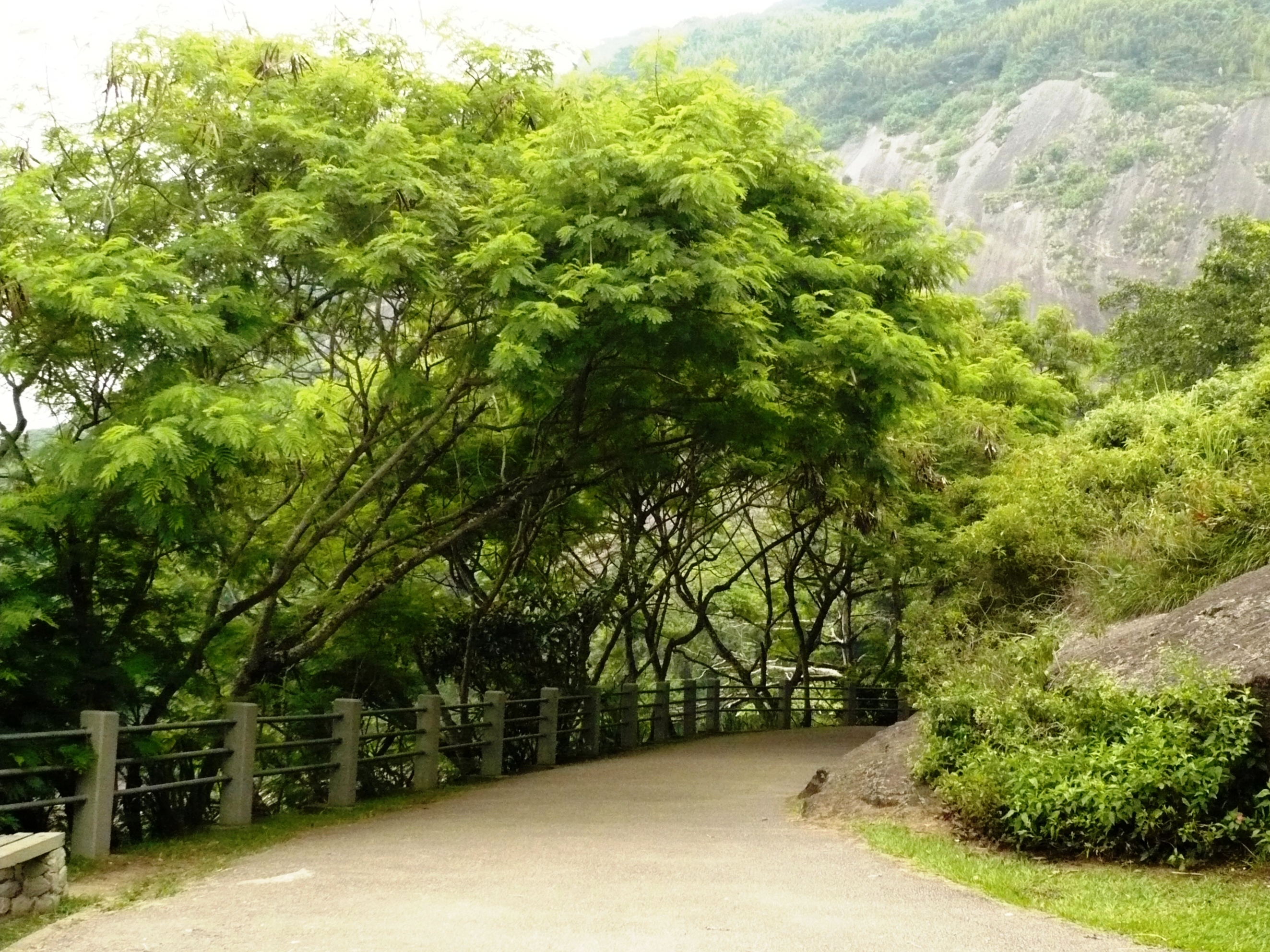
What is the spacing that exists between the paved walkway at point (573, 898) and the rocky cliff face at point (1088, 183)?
44.9m

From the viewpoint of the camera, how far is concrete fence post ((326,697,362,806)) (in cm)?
1141

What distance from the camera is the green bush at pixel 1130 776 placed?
7.48 meters

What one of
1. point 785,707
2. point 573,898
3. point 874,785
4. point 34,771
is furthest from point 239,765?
point 785,707

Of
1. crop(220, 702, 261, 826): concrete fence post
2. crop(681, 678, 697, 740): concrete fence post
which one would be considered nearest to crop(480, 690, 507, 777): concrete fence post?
crop(220, 702, 261, 826): concrete fence post

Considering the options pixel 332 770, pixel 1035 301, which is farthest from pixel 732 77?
pixel 1035 301

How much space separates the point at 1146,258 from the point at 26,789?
54.6 metres

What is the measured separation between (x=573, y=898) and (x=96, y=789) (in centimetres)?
367

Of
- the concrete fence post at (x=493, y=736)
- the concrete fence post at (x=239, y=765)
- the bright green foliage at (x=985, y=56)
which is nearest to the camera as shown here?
the concrete fence post at (x=239, y=765)

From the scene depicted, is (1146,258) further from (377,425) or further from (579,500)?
(377,425)

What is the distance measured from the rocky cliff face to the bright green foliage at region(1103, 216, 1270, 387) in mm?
28924

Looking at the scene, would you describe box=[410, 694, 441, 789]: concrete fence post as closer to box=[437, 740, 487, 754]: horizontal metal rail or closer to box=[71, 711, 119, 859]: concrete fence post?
box=[437, 740, 487, 754]: horizontal metal rail

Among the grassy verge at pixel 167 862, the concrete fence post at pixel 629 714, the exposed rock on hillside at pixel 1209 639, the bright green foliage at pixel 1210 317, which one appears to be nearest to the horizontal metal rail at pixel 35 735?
the grassy verge at pixel 167 862

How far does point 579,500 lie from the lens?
18938 mm

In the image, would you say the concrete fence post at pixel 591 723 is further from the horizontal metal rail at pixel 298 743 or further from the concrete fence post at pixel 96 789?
the concrete fence post at pixel 96 789
